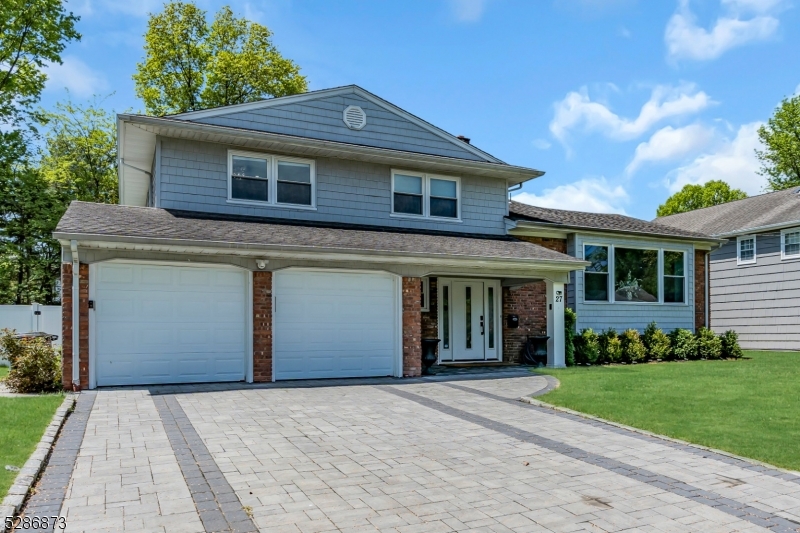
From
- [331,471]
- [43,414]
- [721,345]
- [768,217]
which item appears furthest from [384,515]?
[768,217]

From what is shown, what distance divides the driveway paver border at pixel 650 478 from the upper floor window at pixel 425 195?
26.2ft

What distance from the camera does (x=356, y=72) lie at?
802 inches

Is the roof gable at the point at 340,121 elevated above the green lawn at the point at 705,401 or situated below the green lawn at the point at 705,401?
above

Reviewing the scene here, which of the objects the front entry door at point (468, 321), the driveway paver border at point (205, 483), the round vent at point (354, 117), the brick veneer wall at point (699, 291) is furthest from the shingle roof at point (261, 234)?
the brick veneer wall at point (699, 291)

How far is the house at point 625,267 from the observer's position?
56.3 ft

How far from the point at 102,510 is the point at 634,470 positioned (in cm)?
472

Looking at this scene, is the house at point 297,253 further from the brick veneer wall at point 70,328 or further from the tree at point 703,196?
the tree at point 703,196

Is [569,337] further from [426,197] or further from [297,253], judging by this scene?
[297,253]

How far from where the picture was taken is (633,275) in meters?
18.1

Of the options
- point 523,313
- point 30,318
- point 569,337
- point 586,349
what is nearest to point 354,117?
point 523,313

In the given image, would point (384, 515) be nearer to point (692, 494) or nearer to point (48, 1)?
point (692, 494)

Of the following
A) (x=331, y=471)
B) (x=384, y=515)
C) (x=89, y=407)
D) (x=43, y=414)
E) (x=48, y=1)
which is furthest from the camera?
(x=48, y=1)

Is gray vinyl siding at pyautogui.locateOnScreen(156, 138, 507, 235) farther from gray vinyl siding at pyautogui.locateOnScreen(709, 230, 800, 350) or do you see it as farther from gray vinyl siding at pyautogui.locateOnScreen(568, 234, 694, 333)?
gray vinyl siding at pyautogui.locateOnScreen(709, 230, 800, 350)

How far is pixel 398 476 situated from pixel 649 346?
46.2 feet
